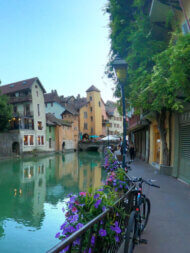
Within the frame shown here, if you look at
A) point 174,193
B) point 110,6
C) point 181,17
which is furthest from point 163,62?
point 110,6

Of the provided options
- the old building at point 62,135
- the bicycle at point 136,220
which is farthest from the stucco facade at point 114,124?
the bicycle at point 136,220

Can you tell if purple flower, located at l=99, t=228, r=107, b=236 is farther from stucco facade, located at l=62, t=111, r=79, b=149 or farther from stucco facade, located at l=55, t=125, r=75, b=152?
stucco facade, located at l=62, t=111, r=79, b=149

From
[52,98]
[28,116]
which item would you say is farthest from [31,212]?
[52,98]

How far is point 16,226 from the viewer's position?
7996mm

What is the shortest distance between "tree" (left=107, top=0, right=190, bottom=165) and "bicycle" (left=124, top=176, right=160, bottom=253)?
4083 mm

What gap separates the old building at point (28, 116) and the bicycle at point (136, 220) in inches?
1399

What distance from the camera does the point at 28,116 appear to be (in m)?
40.9

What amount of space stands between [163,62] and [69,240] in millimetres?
7413

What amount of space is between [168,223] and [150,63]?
870 cm

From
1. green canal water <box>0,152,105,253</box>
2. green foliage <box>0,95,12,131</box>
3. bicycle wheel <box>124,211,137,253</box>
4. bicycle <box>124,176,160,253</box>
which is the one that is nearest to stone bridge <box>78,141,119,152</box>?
green foliage <box>0,95,12,131</box>

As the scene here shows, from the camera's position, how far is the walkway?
3699 millimetres

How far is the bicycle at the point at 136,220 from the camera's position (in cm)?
299

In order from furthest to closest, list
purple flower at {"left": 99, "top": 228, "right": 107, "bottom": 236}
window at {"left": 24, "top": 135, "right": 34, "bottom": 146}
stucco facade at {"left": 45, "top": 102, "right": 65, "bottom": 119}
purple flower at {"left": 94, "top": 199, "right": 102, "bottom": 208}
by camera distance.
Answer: stucco facade at {"left": 45, "top": 102, "right": 65, "bottom": 119} → window at {"left": 24, "top": 135, "right": 34, "bottom": 146} → purple flower at {"left": 94, "top": 199, "right": 102, "bottom": 208} → purple flower at {"left": 99, "top": 228, "right": 107, "bottom": 236}

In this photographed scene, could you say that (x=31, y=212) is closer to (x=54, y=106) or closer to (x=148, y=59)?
(x=148, y=59)
